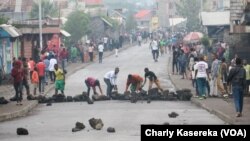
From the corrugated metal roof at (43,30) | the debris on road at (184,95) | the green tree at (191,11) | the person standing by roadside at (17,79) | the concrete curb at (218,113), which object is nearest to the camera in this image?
the concrete curb at (218,113)

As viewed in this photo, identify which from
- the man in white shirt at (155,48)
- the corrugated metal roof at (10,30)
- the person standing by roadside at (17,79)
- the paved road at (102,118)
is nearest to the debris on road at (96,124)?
the paved road at (102,118)

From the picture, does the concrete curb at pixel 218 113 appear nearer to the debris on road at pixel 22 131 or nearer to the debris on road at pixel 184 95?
the debris on road at pixel 184 95

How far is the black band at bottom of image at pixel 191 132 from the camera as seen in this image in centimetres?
1365

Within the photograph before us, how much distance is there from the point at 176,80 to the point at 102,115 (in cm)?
1691

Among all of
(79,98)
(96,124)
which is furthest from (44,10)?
(96,124)

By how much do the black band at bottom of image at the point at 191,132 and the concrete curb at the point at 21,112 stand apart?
12.7 metres

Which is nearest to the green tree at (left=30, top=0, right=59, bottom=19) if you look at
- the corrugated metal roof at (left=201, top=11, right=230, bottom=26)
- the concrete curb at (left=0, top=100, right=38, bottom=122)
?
the corrugated metal roof at (left=201, top=11, right=230, bottom=26)

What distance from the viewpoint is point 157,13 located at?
17412 centimetres

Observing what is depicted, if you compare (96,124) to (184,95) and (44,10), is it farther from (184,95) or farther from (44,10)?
(44,10)

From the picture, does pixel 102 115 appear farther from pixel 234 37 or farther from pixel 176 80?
pixel 234 37

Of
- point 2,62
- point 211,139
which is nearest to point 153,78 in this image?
point 2,62

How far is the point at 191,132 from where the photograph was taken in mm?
14062

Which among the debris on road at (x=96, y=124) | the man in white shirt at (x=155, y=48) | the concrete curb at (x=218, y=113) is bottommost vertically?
the concrete curb at (x=218, y=113)

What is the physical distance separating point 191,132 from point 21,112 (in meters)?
14.7
